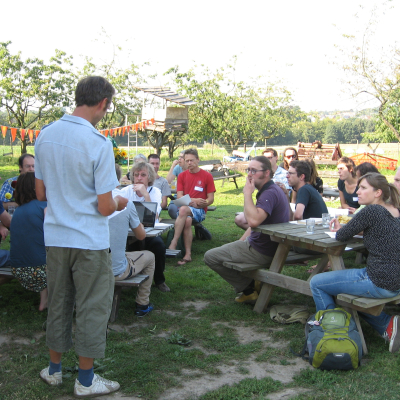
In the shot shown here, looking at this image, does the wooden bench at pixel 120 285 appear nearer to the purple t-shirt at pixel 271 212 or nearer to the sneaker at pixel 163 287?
the sneaker at pixel 163 287

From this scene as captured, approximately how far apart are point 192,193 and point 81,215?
4.35 m

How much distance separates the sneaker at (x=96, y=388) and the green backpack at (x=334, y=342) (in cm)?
139

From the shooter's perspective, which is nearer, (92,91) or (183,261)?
(92,91)

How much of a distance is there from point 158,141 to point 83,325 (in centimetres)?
2569

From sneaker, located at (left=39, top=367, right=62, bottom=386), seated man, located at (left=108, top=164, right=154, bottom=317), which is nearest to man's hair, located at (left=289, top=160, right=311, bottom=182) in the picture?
seated man, located at (left=108, top=164, right=154, bottom=317)

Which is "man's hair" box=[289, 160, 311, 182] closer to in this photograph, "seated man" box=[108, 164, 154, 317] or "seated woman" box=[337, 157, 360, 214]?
"seated woman" box=[337, 157, 360, 214]

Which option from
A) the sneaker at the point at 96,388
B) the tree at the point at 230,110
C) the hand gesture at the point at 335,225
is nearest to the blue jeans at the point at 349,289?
the hand gesture at the point at 335,225

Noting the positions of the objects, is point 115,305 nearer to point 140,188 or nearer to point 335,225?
point 140,188

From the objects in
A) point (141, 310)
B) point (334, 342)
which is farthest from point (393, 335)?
point (141, 310)

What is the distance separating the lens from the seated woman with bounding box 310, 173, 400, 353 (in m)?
3.15

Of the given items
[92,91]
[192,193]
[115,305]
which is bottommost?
[115,305]

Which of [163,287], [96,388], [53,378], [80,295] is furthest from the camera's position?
[163,287]

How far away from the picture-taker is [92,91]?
94.1 inches

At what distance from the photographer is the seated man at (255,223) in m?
4.04
